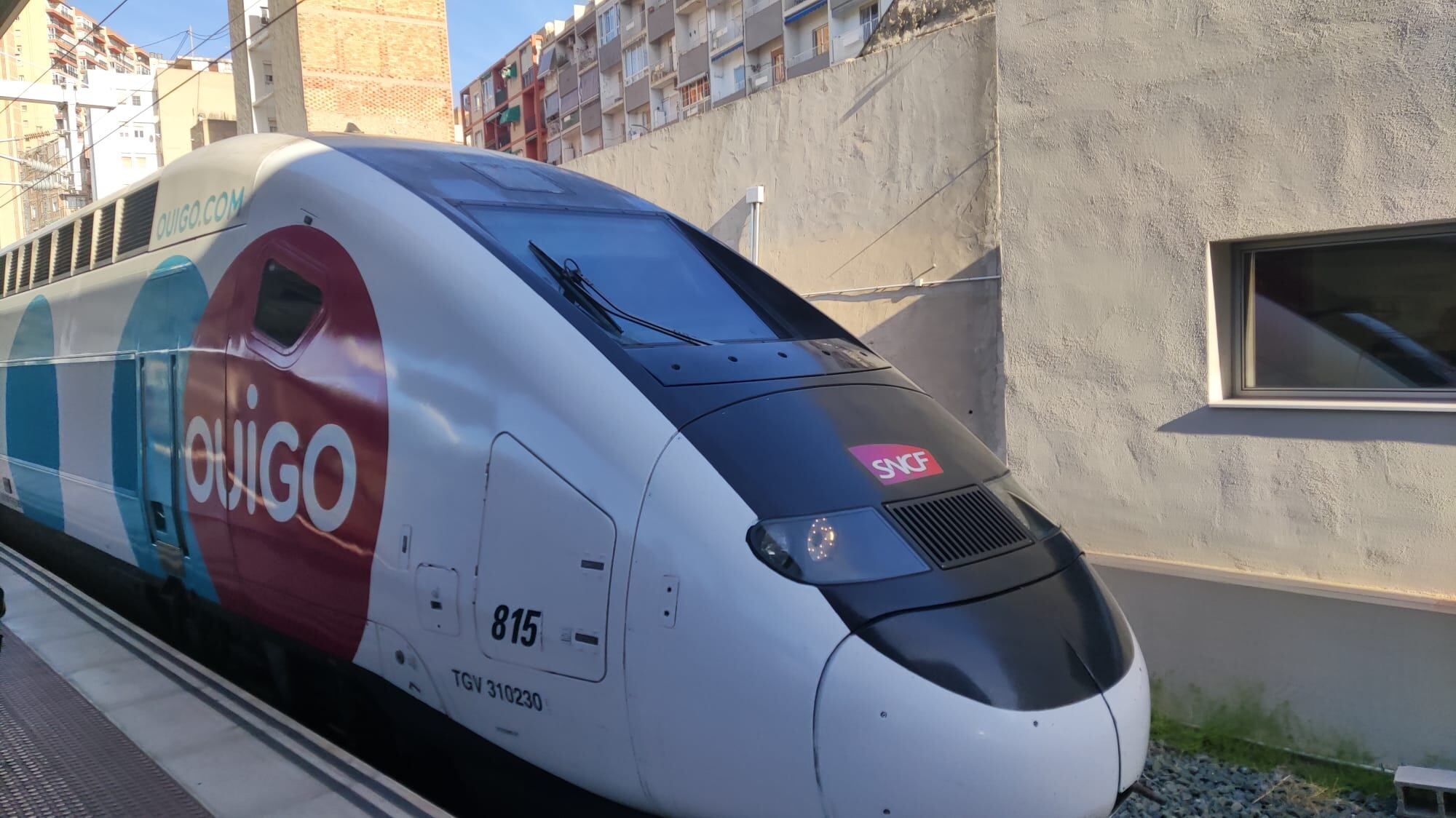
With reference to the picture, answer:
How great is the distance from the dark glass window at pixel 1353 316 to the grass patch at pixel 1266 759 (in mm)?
1806

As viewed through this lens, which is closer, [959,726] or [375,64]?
[959,726]

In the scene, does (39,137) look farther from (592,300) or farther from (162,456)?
(592,300)

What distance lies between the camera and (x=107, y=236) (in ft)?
20.7

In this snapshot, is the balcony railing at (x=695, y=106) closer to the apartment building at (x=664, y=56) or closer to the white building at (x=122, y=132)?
the apartment building at (x=664, y=56)

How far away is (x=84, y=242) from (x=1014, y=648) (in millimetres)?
6720

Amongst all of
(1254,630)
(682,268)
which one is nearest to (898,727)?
(682,268)

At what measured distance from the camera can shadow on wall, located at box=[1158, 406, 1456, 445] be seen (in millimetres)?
4586

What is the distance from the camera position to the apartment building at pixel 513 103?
61.5 metres

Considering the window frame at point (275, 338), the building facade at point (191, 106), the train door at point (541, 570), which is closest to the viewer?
the train door at point (541, 570)

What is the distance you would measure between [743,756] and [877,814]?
360 millimetres

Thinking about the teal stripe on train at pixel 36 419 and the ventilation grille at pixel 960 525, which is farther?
the teal stripe on train at pixel 36 419

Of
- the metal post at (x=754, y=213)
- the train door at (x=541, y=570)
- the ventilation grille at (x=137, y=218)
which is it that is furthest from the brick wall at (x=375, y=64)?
the train door at (x=541, y=570)

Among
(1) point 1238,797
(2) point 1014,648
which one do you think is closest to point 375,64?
(1) point 1238,797

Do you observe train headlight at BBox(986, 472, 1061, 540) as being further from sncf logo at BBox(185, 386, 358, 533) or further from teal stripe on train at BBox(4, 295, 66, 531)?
teal stripe on train at BBox(4, 295, 66, 531)
